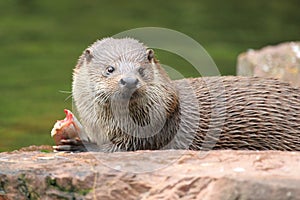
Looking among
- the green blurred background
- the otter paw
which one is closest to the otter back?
the otter paw

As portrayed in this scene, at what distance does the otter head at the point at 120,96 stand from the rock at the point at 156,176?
51cm

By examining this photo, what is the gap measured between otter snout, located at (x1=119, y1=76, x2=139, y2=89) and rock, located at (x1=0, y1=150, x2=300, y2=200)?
436mm

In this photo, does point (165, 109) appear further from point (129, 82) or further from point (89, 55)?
point (89, 55)

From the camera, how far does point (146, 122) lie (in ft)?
19.2

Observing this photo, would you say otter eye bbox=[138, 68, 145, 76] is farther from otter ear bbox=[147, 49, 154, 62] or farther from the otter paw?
the otter paw

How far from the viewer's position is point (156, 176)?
15.8ft

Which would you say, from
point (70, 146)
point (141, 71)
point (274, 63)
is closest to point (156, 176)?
point (141, 71)

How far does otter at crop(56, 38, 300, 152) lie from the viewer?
5754mm

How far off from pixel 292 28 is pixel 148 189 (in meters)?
11.9

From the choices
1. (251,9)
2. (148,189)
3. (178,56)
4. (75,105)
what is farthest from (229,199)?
(251,9)

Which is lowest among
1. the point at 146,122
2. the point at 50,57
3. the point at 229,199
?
the point at 229,199

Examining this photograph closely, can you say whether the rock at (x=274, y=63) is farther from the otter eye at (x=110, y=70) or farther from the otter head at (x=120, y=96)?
the otter eye at (x=110, y=70)

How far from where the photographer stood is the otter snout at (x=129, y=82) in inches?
214

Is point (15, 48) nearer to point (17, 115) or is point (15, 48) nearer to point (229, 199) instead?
point (17, 115)
